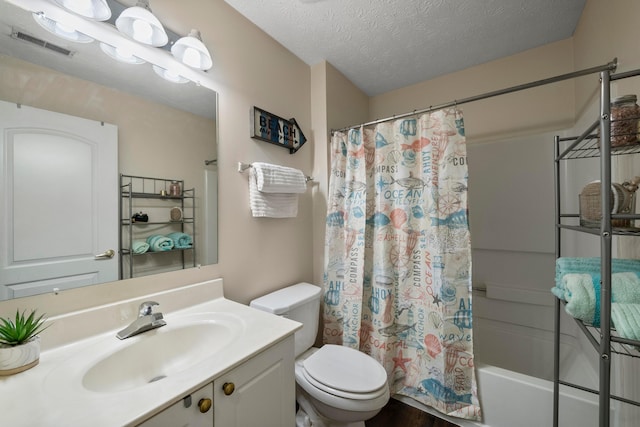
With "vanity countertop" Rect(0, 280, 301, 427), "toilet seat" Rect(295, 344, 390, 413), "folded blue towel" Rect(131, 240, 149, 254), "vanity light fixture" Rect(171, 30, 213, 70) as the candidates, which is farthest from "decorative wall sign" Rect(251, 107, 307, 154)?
"toilet seat" Rect(295, 344, 390, 413)

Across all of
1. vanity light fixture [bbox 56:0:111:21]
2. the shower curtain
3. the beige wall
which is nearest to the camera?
vanity light fixture [bbox 56:0:111:21]

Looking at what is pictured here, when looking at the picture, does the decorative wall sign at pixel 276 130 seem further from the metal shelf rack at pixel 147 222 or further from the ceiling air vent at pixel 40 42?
the ceiling air vent at pixel 40 42

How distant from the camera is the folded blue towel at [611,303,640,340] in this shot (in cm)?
55

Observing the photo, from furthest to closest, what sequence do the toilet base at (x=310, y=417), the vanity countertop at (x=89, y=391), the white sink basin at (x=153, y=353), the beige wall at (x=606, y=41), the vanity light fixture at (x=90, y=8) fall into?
the toilet base at (x=310, y=417), the beige wall at (x=606, y=41), the vanity light fixture at (x=90, y=8), the white sink basin at (x=153, y=353), the vanity countertop at (x=89, y=391)

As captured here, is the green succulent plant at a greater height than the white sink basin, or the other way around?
the green succulent plant

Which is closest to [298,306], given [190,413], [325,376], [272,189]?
[325,376]

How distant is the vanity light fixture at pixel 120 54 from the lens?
961 millimetres

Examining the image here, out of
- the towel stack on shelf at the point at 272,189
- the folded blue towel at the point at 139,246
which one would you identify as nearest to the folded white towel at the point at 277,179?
the towel stack on shelf at the point at 272,189

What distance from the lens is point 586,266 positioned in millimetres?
859

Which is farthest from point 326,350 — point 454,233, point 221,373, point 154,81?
point 154,81

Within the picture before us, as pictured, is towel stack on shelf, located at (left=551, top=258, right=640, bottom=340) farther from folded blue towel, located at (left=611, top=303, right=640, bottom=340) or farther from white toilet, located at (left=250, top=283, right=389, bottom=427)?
white toilet, located at (left=250, top=283, right=389, bottom=427)

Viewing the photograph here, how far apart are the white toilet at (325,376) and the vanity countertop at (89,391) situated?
1.40ft

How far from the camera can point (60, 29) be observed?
2.81 feet

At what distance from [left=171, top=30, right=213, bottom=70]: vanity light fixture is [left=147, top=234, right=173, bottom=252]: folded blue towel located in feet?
2.68
